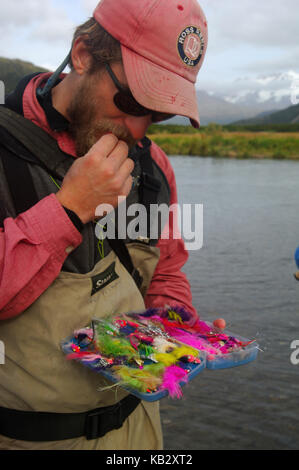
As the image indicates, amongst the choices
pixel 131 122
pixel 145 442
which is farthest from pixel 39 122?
pixel 145 442

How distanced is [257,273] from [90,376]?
5.72m

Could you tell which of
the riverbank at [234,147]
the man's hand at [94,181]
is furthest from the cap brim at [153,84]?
the riverbank at [234,147]

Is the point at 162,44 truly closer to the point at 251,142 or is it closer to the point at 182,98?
the point at 182,98

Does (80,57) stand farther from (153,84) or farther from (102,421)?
(102,421)

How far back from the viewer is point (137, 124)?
5.98 ft

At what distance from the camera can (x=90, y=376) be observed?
5.60 feet

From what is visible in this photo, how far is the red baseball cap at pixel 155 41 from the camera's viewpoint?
5.58ft

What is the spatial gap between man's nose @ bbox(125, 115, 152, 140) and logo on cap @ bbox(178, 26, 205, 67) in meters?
0.26

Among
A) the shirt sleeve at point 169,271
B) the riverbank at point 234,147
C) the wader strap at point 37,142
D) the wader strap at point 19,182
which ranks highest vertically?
the riverbank at point 234,147

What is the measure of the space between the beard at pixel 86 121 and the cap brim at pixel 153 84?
0.15 meters

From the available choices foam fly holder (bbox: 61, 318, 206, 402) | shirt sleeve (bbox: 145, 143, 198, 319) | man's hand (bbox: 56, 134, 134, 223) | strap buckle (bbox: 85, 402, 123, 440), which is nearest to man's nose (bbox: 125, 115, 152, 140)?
man's hand (bbox: 56, 134, 134, 223)

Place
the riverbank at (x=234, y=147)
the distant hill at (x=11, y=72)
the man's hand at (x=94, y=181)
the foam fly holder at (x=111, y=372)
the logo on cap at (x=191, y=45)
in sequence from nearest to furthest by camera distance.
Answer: the foam fly holder at (x=111, y=372) < the man's hand at (x=94, y=181) < the logo on cap at (x=191, y=45) < the distant hill at (x=11, y=72) < the riverbank at (x=234, y=147)

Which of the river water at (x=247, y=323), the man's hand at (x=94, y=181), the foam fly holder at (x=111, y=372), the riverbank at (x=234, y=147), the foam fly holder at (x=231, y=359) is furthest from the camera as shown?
the riverbank at (x=234, y=147)

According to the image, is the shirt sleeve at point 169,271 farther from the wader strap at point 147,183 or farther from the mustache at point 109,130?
the mustache at point 109,130
